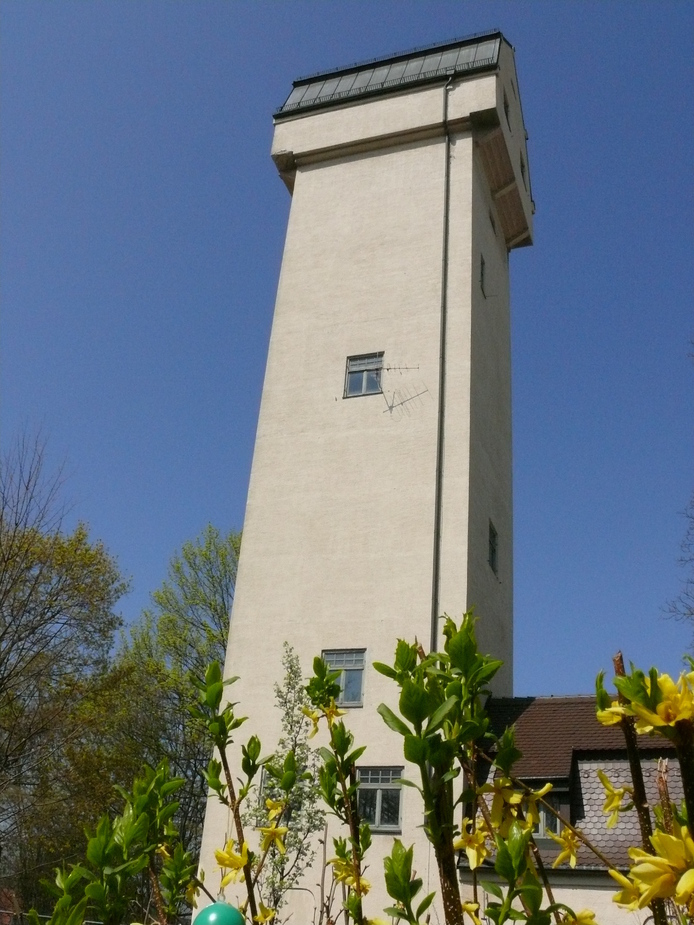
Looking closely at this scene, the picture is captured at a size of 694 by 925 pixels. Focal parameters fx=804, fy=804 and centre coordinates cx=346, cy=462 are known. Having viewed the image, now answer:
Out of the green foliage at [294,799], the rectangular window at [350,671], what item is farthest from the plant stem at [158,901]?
the rectangular window at [350,671]

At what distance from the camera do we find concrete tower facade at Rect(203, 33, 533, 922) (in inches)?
599

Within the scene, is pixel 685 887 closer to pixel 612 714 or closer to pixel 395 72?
pixel 612 714

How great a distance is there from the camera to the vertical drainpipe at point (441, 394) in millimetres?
14961

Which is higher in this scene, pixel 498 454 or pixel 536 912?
pixel 498 454

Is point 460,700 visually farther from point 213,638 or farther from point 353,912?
point 213,638

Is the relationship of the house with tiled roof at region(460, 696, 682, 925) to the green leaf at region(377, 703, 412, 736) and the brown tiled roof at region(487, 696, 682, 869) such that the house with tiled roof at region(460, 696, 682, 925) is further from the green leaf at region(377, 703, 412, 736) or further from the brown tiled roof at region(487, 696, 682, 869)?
the green leaf at region(377, 703, 412, 736)

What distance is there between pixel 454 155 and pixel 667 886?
20.4 m

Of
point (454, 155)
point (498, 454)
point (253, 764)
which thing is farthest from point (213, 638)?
point (253, 764)

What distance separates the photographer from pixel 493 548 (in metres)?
17.8

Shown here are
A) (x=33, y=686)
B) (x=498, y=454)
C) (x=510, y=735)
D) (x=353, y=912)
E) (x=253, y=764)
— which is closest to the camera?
(x=510, y=735)

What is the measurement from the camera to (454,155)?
19812 millimetres

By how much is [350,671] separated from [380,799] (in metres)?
2.31

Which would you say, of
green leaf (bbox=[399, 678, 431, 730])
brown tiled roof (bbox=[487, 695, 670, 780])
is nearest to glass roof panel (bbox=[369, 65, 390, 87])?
brown tiled roof (bbox=[487, 695, 670, 780])

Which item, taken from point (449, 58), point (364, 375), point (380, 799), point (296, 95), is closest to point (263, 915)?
point (380, 799)
